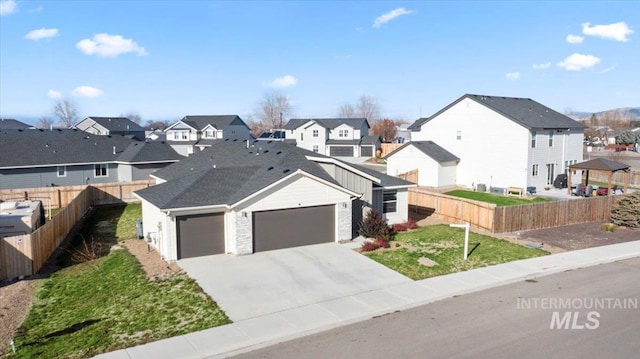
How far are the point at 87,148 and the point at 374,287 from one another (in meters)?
33.4

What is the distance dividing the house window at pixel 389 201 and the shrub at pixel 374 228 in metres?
2.61

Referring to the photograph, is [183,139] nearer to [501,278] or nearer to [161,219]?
[161,219]

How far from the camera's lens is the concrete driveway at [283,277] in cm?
1455

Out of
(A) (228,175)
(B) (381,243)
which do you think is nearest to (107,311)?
(A) (228,175)

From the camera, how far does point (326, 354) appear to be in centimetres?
1116

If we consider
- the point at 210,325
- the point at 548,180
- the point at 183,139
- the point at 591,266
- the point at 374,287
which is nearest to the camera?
the point at 210,325

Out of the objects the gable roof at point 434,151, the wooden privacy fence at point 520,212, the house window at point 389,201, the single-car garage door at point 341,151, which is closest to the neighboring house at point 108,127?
the single-car garage door at point 341,151

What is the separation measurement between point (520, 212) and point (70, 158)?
33.8 meters

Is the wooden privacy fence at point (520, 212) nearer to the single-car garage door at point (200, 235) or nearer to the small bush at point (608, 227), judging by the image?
the small bush at point (608, 227)

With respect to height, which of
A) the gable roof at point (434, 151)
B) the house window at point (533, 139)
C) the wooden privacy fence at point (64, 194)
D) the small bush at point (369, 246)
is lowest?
the small bush at point (369, 246)

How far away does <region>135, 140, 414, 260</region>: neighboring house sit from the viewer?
19.0m

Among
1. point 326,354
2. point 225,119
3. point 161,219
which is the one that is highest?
point 225,119

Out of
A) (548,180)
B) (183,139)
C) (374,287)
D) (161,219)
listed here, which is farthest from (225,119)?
(374,287)

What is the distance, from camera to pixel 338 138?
70375mm
